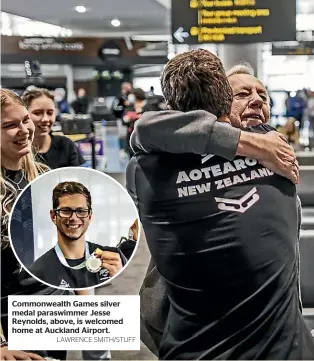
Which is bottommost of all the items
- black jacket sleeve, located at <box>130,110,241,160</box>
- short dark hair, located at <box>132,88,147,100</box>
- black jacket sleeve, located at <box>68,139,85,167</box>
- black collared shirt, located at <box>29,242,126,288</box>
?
black collared shirt, located at <box>29,242,126,288</box>

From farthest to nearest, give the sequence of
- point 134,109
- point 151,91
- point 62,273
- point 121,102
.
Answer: point 121,102 → point 134,109 → point 151,91 → point 62,273

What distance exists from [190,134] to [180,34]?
706 millimetres

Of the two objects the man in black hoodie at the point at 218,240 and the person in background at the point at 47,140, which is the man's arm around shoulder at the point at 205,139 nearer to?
the man in black hoodie at the point at 218,240

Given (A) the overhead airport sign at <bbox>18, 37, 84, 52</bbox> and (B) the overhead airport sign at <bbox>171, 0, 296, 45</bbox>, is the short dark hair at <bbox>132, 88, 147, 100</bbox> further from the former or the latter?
(A) the overhead airport sign at <bbox>18, 37, 84, 52</bbox>

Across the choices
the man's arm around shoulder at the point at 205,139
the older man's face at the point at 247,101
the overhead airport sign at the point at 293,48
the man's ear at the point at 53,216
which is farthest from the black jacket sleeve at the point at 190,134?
the overhead airport sign at the point at 293,48

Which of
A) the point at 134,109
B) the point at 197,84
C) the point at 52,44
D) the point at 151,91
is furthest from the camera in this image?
the point at 52,44

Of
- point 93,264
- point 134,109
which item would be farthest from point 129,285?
point 134,109

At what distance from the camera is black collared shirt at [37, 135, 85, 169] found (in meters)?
1.75

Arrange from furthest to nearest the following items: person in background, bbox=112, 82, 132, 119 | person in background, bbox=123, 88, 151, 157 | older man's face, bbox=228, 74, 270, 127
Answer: person in background, bbox=112, 82, 132, 119, person in background, bbox=123, 88, 151, 157, older man's face, bbox=228, 74, 270, 127

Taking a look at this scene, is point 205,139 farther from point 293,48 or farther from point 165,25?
point 293,48

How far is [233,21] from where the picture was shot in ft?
6.22

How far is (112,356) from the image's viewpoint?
1720 millimetres

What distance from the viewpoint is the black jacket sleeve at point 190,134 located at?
1.28 meters

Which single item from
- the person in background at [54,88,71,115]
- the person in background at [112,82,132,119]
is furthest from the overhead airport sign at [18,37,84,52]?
the person in background at [112,82,132,119]
